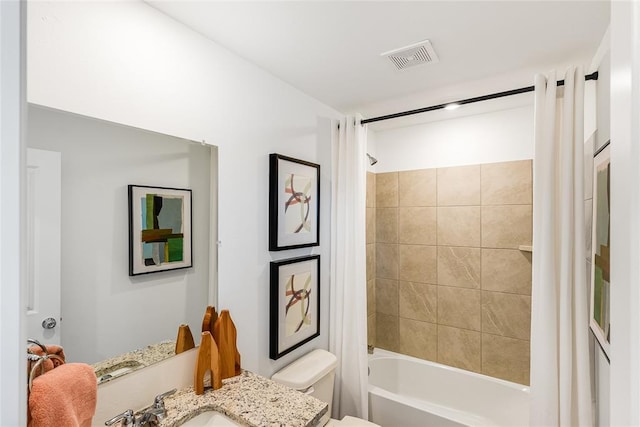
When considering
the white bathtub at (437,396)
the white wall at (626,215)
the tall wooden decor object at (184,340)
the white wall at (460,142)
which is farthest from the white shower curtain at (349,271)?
the white wall at (626,215)

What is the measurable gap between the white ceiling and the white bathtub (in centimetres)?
210

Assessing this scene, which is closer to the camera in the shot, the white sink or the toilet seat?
the white sink

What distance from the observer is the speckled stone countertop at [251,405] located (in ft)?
3.62

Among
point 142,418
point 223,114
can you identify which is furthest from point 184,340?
point 223,114

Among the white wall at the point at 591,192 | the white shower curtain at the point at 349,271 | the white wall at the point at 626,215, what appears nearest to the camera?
the white wall at the point at 626,215

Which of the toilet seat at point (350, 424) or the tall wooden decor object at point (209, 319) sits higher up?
the tall wooden decor object at point (209, 319)

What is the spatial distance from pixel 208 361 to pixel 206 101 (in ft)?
3.78

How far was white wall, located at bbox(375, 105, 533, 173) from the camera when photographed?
2359 mm

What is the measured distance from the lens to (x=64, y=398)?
783 millimetres

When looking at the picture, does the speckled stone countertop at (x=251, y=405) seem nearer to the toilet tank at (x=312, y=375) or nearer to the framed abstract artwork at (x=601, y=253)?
the toilet tank at (x=312, y=375)

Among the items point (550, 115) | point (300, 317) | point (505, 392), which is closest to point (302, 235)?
point (300, 317)

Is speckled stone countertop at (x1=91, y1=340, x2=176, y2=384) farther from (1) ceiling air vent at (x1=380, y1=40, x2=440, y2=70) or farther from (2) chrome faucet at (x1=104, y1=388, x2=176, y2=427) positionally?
(1) ceiling air vent at (x1=380, y1=40, x2=440, y2=70)

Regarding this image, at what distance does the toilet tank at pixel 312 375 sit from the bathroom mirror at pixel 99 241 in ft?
2.11

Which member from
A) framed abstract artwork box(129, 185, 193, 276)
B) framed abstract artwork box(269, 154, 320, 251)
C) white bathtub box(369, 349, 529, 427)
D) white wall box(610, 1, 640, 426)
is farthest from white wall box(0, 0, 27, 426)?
white bathtub box(369, 349, 529, 427)
